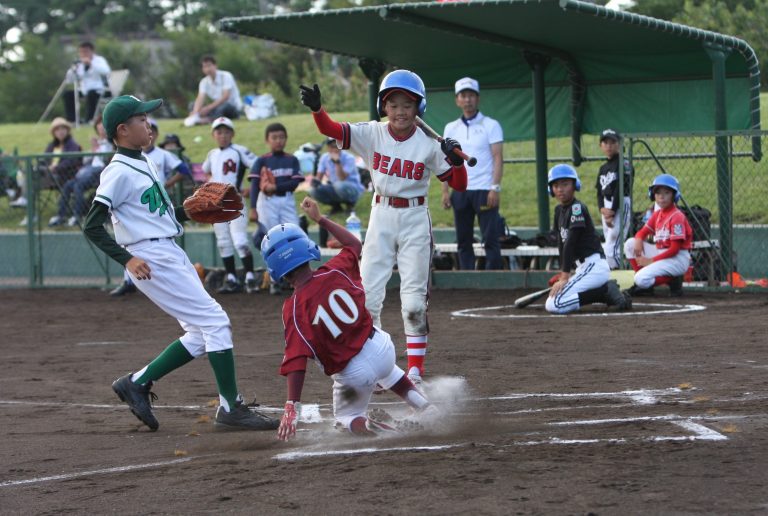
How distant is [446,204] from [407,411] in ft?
21.9

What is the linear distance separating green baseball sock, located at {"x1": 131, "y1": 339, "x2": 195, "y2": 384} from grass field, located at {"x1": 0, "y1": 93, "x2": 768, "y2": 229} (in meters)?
11.1

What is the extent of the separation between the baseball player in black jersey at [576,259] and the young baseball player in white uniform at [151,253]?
5.18 meters

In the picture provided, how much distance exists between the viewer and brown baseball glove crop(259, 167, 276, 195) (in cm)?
1462

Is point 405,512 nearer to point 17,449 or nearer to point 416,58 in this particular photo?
point 17,449

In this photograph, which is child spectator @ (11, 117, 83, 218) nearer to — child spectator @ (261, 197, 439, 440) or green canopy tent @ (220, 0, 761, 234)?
green canopy tent @ (220, 0, 761, 234)

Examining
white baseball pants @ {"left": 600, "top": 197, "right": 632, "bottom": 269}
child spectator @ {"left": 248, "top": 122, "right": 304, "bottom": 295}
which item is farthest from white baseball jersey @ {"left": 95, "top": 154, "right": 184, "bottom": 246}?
white baseball pants @ {"left": 600, "top": 197, "right": 632, "bottom": 269}

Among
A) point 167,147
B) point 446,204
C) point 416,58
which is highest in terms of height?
point 416,58

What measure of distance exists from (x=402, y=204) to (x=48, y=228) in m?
14.1

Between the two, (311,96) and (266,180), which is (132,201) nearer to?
(311,96)

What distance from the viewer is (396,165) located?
776cm

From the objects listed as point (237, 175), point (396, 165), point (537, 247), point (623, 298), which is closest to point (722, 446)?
point (396, 165)

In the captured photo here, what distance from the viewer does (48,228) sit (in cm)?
2061

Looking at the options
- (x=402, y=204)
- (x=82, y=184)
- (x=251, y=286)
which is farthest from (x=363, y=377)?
(x=82, y=184)

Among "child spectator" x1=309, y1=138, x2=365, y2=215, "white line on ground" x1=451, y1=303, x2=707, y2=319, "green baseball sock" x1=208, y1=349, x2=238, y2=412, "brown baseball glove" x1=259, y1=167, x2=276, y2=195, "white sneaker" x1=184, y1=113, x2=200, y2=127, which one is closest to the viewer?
"green baseball sock" x1=208, y1=349, x2=238, y2=412
